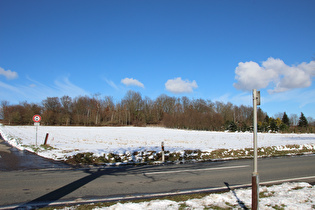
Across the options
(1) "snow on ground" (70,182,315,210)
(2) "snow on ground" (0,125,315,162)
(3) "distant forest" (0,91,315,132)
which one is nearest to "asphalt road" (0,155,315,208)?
(1) "snow on ground" (70,182,315,210)

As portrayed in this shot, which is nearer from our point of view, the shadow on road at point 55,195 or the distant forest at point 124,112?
the shadow on road at point 55,195

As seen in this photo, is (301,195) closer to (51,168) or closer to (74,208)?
(74,208)

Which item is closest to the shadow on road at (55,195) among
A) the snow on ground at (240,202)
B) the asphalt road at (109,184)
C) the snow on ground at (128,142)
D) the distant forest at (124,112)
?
the asphalt road at (109,184)

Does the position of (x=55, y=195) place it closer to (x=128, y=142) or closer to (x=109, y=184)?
(x=109, y=184)

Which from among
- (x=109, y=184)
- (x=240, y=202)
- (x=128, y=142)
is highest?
(x=240, y=202)

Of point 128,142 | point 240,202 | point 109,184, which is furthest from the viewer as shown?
point 128,142

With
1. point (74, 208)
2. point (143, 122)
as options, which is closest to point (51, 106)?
point (143, 122)

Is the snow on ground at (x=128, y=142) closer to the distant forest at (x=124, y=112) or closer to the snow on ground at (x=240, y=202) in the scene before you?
the snow on ground at (x=240, y=202)

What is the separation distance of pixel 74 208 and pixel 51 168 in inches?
239

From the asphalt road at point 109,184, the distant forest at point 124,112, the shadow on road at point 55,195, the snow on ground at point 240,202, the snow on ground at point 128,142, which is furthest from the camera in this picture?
the distant forest at point 124,112

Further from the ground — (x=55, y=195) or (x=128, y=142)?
(x=55, y=195)

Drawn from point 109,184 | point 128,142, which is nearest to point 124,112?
point 128,142

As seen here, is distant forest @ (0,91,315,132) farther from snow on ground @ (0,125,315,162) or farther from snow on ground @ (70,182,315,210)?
snow on ground @ (70,182,315,210)

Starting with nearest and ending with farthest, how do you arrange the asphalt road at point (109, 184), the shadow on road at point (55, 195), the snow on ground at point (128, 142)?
the shadow on road at point (55, 195)
the asphalt road at point (109, 184)
the snow on ground at point (128, 142)
